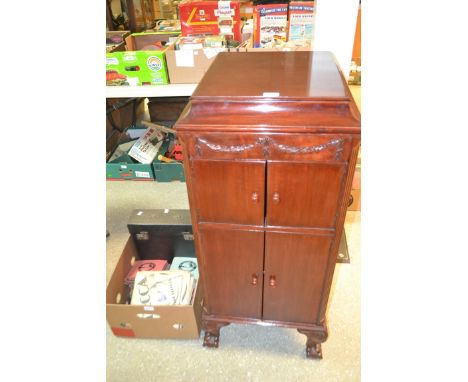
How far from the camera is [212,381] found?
1.31m

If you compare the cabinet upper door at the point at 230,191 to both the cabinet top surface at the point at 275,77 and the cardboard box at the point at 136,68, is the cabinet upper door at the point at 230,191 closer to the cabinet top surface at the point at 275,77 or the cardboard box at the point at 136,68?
the cabinet top surface at the point at 275,77

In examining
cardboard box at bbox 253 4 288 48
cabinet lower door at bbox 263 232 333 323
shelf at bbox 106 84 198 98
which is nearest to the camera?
cabinet lower door at bbox 263 232 333 323

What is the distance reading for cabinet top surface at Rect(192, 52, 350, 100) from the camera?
2.87ft

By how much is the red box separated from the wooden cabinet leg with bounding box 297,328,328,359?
172 centimetres

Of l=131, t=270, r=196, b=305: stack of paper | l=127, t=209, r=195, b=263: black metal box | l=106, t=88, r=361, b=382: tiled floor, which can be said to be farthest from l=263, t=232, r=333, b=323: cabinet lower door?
l=127, t=209, r=195, b=263: black metal box

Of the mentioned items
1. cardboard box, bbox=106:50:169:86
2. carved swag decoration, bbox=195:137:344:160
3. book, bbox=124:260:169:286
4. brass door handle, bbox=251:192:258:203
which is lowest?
book, bbox=124:260:169:286

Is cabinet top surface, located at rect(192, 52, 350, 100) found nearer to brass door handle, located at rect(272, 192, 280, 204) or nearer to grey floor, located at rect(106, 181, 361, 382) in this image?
brass door handle, located at rect(272, 192, 280, 204)

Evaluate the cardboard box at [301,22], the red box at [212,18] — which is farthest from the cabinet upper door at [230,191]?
the red box at [212,18]

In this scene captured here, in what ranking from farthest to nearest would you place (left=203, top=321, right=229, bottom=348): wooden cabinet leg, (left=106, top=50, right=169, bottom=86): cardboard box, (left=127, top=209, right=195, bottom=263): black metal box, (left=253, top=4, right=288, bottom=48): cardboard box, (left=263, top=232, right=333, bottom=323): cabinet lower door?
(left=106, top=50, right=169, bottom=86): cardboard box
(left=253, top=4, right=288, bottom=48): cardboard box
(left=127, top=209, right=195, bottom=263): black metal box
(left=203, top=321, right=229, bottom=348): wooden cabinet leg
(left=263, top=232, right=333, bottom=323): cabinet lower door

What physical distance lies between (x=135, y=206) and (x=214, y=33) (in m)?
1.31

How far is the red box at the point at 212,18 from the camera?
1953 millimetres

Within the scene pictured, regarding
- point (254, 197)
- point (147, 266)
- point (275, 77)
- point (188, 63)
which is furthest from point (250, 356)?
→ point (188, 63)
